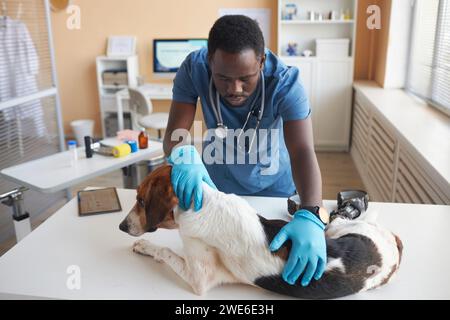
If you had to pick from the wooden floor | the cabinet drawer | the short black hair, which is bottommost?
the wooden floor

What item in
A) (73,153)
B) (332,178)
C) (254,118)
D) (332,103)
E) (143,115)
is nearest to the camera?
(254,118)

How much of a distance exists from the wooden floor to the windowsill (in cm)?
74

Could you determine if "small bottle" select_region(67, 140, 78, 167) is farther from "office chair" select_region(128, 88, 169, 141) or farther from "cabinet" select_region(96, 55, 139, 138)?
"cabinet" select_region(96, 55, 139, 138)

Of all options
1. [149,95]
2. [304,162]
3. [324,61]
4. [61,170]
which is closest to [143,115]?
[149,95]

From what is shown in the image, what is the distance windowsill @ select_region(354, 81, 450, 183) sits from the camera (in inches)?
79.0

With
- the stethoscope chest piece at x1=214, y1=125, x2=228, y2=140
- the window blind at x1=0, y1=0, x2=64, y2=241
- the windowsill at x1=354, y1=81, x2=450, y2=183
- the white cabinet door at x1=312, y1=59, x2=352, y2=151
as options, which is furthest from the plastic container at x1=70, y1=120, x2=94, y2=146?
the stethoscope chest piece at x1=214, y1=125, x2=228, y2=140

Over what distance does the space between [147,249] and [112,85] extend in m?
3.82

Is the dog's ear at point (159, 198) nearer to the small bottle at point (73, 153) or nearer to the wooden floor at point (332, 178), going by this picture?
the small bottle at point (73, 153)

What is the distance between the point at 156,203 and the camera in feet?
3.56

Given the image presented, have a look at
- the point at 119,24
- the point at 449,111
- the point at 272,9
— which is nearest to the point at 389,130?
the point at 449,111

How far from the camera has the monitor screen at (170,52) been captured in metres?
4.53

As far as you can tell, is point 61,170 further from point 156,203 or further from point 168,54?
point 168,54
